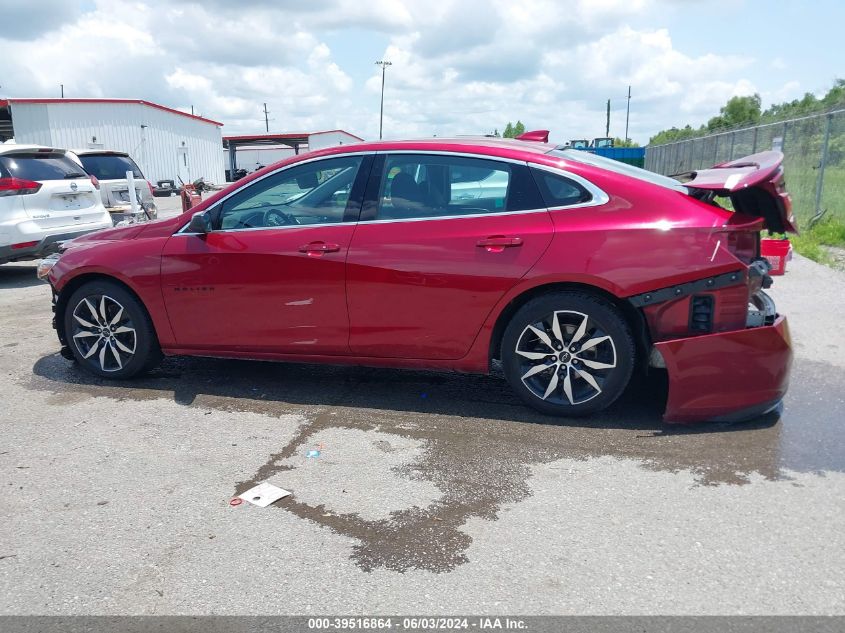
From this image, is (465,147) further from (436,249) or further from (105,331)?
(105,331)

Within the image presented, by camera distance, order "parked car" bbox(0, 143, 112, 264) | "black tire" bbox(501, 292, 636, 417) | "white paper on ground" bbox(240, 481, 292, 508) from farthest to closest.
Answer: "parked car" bbox(0, 143, 112, 264)
"black tire" bbox(501, 292, 636, 417)
"white paper on ground" bbox(240, 481, 292, 508)

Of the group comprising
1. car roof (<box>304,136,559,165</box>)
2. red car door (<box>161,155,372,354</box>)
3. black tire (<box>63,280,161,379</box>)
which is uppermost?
car roof (<box>304,136,559,165</box>)

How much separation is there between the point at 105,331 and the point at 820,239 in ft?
35.0

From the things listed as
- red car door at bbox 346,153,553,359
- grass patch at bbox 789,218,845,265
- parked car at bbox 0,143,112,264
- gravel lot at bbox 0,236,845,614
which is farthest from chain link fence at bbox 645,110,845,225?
parked car at bbox 0,143,112,264

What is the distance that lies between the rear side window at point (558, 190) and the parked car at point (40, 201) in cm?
723

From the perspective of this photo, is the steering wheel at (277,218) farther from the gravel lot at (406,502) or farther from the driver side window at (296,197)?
the gravel lot at (406,502)

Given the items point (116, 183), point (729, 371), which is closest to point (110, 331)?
point (729, 371)

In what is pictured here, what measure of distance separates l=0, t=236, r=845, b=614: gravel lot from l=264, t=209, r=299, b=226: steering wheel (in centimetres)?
120

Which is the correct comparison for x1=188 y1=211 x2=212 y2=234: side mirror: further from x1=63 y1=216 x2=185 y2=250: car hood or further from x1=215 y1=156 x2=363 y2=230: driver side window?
x1=63 y1=216 x2=185 y2=250: car hood

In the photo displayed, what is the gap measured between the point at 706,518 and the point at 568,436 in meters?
1.05

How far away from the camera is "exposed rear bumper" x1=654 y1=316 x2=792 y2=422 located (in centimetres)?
392

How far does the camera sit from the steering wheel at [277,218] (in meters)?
4.67

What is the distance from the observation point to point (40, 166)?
9.55 meters

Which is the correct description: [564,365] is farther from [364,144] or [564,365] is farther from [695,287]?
[364,144]
